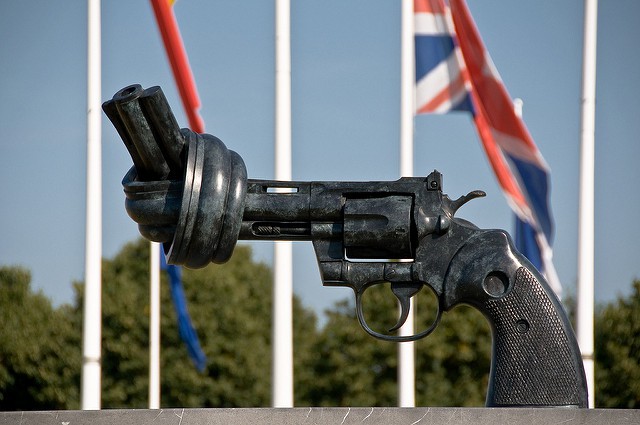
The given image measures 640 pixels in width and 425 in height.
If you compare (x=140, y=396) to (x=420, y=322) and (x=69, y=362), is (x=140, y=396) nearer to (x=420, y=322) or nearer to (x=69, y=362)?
(x=69, y=362)

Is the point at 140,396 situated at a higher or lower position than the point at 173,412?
lower

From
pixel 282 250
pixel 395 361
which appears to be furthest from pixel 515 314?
pixel 395 361

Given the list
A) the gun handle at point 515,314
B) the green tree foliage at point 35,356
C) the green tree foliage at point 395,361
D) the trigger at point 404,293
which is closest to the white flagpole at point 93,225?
the trigger at point 404,293

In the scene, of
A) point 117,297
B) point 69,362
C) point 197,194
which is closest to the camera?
point 197,194

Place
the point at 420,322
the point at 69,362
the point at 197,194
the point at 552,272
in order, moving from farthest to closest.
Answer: the point at 69,362, the point at 420,322, the point at 552,272, the point at 197,194

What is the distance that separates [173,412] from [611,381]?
92.7 ft

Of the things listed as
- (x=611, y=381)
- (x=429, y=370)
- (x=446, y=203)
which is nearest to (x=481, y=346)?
(x=429, y=370)

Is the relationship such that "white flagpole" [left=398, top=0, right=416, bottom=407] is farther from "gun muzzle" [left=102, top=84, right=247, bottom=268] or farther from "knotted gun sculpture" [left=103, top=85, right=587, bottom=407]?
"gun muzzle" [left=102, top=84, right=247, bottom=268]

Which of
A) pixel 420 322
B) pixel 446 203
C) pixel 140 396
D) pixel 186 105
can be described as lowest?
pixel 140 396

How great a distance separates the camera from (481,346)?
3441 cm

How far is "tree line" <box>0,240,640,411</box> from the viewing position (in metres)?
34.1

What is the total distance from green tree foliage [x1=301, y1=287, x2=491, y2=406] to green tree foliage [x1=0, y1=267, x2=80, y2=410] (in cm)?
813

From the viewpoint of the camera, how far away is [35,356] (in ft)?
121

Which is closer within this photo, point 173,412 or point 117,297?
point 173,412
